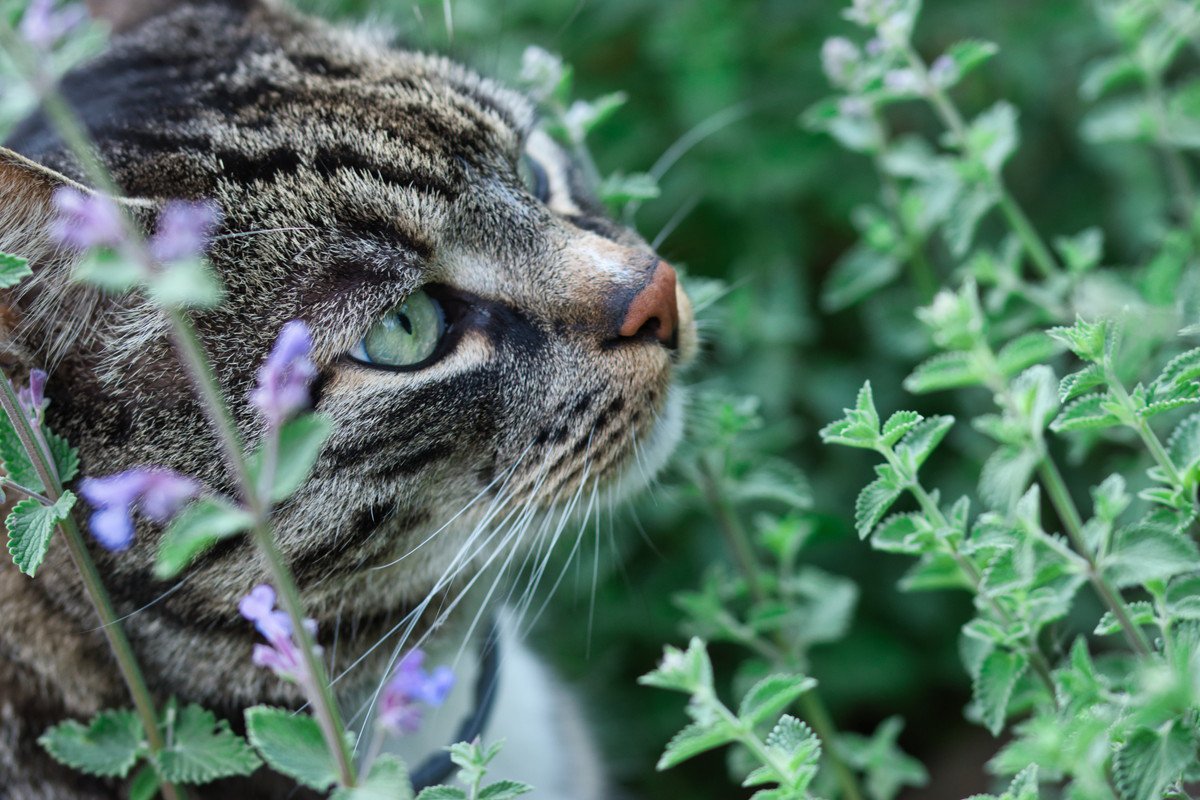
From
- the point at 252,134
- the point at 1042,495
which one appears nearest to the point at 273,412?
the point at 252,134

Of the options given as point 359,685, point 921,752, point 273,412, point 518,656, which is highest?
point 273,412

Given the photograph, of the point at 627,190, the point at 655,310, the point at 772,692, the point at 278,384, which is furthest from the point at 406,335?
the point at 772,692

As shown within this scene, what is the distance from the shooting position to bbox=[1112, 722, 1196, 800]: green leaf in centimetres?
97

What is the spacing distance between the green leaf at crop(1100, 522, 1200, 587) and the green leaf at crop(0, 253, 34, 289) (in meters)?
1.11

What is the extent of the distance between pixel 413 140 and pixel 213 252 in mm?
294

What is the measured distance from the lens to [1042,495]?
2242 mm

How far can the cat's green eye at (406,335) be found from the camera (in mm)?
1400

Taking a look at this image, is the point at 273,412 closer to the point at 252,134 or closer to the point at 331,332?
the point at 331,332

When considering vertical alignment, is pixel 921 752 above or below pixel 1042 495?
below

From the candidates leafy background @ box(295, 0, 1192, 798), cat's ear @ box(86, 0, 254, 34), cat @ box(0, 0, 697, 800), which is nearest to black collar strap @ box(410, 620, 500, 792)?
cat @ box(0, 0, 697, 800)

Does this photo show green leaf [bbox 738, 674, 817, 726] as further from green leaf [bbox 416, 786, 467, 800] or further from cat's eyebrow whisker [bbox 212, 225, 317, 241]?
cat's eyebrow whisker [bbox 212, 225, 317, 241]

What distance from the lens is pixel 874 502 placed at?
3.95ft

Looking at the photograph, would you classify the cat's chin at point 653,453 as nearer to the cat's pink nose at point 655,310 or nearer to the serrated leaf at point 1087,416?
the cat's pink nose at point 655,310

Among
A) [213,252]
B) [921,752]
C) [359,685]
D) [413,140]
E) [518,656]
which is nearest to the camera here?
[213,252]
